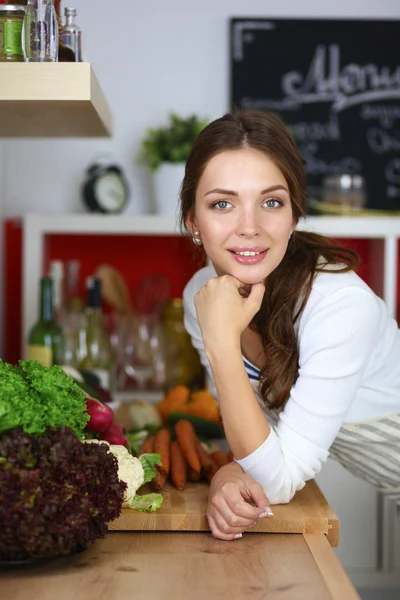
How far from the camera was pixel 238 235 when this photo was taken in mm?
1419

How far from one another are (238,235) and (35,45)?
1.45 feet

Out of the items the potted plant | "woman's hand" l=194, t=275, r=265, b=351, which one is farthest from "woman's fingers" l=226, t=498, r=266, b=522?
the potted plant

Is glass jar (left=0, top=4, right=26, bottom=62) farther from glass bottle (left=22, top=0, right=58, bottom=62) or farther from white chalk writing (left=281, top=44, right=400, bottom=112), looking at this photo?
white chalk writing (left=281, top=44, right=400, bottom=112)

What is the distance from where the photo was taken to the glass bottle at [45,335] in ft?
8.59

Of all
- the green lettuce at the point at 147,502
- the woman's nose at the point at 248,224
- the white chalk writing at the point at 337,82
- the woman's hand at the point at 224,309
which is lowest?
the green lettuce at the point at 147,502

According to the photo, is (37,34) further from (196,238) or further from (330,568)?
(330,568)

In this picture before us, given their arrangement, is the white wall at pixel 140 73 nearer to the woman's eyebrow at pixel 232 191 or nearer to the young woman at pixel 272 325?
the young woman at pixel 272 325

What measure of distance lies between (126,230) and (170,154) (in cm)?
30

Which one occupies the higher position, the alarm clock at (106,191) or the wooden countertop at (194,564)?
the alarm clock at (106,191)

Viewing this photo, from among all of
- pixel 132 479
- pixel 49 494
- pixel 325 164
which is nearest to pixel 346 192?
pixel 325 164

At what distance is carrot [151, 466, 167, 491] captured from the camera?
1521 millimetres

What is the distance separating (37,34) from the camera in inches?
54.2

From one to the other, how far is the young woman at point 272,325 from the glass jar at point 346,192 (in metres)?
1.43

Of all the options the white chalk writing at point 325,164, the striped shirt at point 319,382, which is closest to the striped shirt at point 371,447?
the striped shirt at point 319,382
